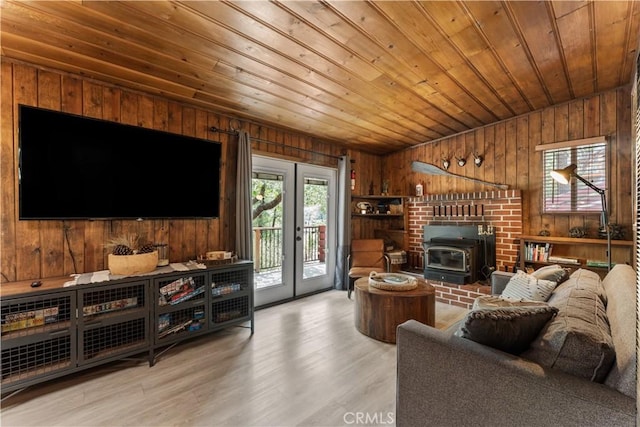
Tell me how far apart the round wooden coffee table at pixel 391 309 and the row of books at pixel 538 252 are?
1665mm

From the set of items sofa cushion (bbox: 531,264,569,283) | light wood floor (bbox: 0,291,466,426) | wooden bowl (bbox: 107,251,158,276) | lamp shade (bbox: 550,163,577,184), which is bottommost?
Answer: light wood floor (bbox: 0,291,466,426)

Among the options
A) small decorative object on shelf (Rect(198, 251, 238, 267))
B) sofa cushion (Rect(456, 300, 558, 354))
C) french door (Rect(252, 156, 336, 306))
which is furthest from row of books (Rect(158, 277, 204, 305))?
sofa cushion (Rect(456, 300, 558, 354))

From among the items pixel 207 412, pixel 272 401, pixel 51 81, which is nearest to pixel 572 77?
pixel 272 401

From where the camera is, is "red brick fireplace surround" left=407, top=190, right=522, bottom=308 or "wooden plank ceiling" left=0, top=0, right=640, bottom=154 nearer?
"wooden plank ceiling" left=0, top=0, right=640, bottom=154

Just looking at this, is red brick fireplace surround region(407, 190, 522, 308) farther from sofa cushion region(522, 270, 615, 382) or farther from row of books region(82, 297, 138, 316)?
row of books region(82, 297, 138, 316)

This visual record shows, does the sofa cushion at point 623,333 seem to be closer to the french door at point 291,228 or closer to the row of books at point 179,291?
the row of books at point 179,291

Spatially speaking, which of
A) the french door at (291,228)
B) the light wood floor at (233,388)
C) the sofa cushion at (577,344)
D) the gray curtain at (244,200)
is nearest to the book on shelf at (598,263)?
the sofa cushion at (577,344)

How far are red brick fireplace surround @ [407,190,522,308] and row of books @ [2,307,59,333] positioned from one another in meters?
4.16

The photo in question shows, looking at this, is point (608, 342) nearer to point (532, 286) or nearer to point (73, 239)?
point (532, 286)

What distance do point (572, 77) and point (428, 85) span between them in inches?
58.0

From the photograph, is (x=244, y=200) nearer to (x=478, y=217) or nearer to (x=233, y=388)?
(x=233, y=388)

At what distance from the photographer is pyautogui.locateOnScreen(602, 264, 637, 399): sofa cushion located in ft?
3.11

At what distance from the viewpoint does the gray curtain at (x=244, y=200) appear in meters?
Answer: 3.23

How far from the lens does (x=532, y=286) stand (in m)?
2.13
